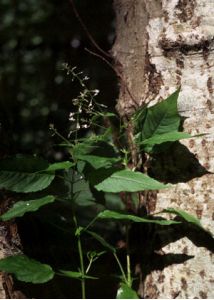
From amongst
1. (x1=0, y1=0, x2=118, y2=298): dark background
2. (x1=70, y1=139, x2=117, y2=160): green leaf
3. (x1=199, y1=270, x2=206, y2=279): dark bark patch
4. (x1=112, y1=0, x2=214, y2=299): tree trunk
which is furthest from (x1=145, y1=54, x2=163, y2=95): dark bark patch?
(x1=199, y1=270, x2=206, y2=279): dark bark patch

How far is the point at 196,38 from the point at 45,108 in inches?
90.7

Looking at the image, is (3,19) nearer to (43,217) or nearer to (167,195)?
(43,217)

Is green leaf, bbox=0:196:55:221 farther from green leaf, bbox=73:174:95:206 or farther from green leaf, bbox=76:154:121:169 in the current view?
green leaf, bbox=73:174:95:206

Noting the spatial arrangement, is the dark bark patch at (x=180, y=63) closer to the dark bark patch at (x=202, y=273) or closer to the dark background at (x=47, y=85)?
the dark background at (x=47, y=85)

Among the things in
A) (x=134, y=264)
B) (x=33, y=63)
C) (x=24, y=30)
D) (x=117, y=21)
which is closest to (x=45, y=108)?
(x=33, y=63)

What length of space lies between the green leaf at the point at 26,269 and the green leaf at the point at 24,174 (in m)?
0.18

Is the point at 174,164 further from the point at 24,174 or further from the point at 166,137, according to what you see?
the point at 24,174

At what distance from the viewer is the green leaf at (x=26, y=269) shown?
1.09 metres

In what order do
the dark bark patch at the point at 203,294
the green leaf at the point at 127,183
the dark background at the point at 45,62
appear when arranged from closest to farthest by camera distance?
1. the green leaf at the point at 127,183
2. the dark bark patch at the point at 203,294
3. the dark background at the point at 45,62

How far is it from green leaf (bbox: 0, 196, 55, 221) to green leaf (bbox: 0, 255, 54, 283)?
4.1 inches

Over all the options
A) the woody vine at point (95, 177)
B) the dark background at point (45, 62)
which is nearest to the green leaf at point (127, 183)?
the woody vine at point (95, 177)

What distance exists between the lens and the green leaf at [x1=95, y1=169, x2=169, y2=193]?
1.09m

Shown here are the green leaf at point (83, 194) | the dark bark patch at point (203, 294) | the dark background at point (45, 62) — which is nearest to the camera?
the dark bark patch at point (203, 294)

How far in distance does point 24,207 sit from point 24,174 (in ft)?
0.30
